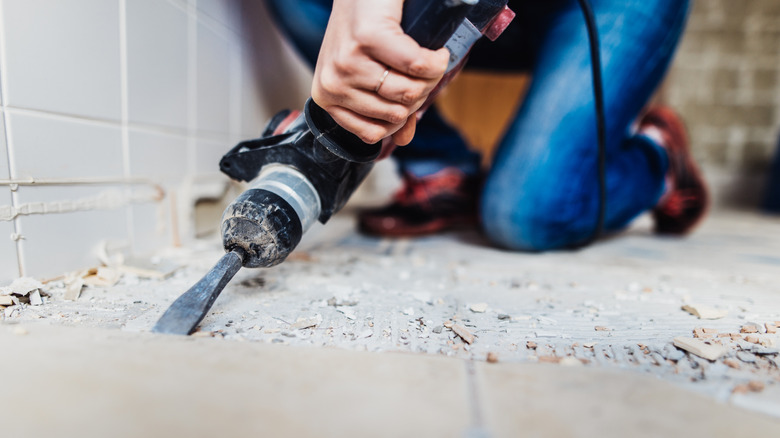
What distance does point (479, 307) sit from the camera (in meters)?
0.57

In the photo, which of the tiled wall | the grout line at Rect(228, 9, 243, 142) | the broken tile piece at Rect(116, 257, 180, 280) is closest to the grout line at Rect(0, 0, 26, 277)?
the tiled wall

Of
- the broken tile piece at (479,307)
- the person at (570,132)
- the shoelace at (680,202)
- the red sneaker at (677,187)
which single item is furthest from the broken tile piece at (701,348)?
the shoelace at (680,202)

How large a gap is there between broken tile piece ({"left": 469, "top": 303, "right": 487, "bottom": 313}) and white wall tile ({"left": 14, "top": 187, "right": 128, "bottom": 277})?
607 mm

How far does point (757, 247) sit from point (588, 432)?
4.22 feet

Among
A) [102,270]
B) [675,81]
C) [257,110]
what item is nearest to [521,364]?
[102,270]

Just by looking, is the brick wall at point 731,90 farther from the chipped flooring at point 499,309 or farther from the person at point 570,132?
the chipped flooring at point 499,309

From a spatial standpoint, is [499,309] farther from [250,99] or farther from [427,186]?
[250,99]

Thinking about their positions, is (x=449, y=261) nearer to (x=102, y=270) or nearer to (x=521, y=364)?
(x=521, y=364)

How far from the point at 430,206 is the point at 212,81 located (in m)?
0.66

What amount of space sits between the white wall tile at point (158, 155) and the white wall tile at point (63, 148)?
3 centimetres

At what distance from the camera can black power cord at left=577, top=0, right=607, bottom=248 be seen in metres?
0.72

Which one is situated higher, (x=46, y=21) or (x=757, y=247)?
(x=46, y=21)

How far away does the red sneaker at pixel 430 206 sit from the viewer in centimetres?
116

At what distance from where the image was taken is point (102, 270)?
62 centimetres
